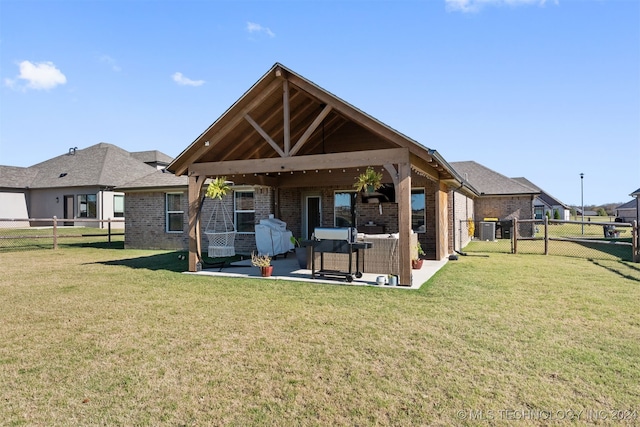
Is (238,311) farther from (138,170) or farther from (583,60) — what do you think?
(138,170)

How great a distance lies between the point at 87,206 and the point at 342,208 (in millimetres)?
18312

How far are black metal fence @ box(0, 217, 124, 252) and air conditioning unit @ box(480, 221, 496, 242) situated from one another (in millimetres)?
16696

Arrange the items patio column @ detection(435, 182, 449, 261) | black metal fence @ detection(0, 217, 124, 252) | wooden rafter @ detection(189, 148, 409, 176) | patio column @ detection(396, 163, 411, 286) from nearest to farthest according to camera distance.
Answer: patio column @ detection(396, 163, 411, 286)
wooden rafter @ detection(189, 148, 409, 176)
patio column @ detection(435, 182, 449, 261)
black metal fence @ detection(0, 217, 124, 252)

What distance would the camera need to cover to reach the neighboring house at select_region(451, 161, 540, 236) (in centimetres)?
1995

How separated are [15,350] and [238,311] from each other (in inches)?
99.4

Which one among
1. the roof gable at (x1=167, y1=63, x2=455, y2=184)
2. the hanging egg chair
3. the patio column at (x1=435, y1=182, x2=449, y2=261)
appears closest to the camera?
the roof gable at (x1=167, y1=63, x2=455, y2=184)

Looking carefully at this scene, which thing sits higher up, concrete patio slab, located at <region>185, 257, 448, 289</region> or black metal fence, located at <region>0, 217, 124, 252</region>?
black metal fence, located at <region>0, 217, 124, 252</region>

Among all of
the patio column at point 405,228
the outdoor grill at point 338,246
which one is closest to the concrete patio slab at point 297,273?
the outdoor grill at point 338,246

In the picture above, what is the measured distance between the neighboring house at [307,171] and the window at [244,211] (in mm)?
36

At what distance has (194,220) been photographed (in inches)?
361

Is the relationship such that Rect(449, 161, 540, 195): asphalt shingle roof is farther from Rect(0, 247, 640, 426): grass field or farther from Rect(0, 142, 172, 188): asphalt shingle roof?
Rect(0, 142, 172, 188): asphalt shingle roof

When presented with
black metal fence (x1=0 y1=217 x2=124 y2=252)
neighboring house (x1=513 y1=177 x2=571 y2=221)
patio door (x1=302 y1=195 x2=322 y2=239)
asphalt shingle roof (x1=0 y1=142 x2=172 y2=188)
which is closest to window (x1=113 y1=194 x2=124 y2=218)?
black metal fence (x1=0 y1=217 x2=124 y2=252)

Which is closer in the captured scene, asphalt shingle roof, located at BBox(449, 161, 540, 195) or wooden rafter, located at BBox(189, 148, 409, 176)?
wooden rafter, located at BBox(189, 148, 409, 176)

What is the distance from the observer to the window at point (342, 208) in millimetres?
13133
